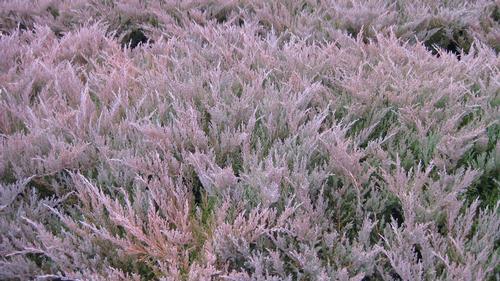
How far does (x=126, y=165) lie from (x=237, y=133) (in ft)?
1.58

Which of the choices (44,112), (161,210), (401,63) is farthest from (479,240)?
(44,112)

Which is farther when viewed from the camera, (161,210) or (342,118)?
(342,118)

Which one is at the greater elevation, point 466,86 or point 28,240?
point 466,86

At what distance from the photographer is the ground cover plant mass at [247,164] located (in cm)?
168

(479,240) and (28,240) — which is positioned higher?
(479,240)

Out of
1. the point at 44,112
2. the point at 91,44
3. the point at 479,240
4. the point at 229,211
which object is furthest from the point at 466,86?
the point at 91,44

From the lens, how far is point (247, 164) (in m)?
2.02

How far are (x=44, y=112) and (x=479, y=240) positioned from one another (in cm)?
200

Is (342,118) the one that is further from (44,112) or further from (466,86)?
(44,112)

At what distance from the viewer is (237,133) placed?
2105 millimetres

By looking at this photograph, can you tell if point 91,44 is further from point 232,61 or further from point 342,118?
point 342,118

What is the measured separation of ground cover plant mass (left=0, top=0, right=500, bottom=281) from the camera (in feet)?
5.52

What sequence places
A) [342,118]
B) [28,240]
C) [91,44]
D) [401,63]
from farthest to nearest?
[91,44] → [401,63] → [342,118] → [28,240]

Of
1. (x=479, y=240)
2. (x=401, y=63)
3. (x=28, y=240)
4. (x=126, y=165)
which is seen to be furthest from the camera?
(x=401, y=63)
